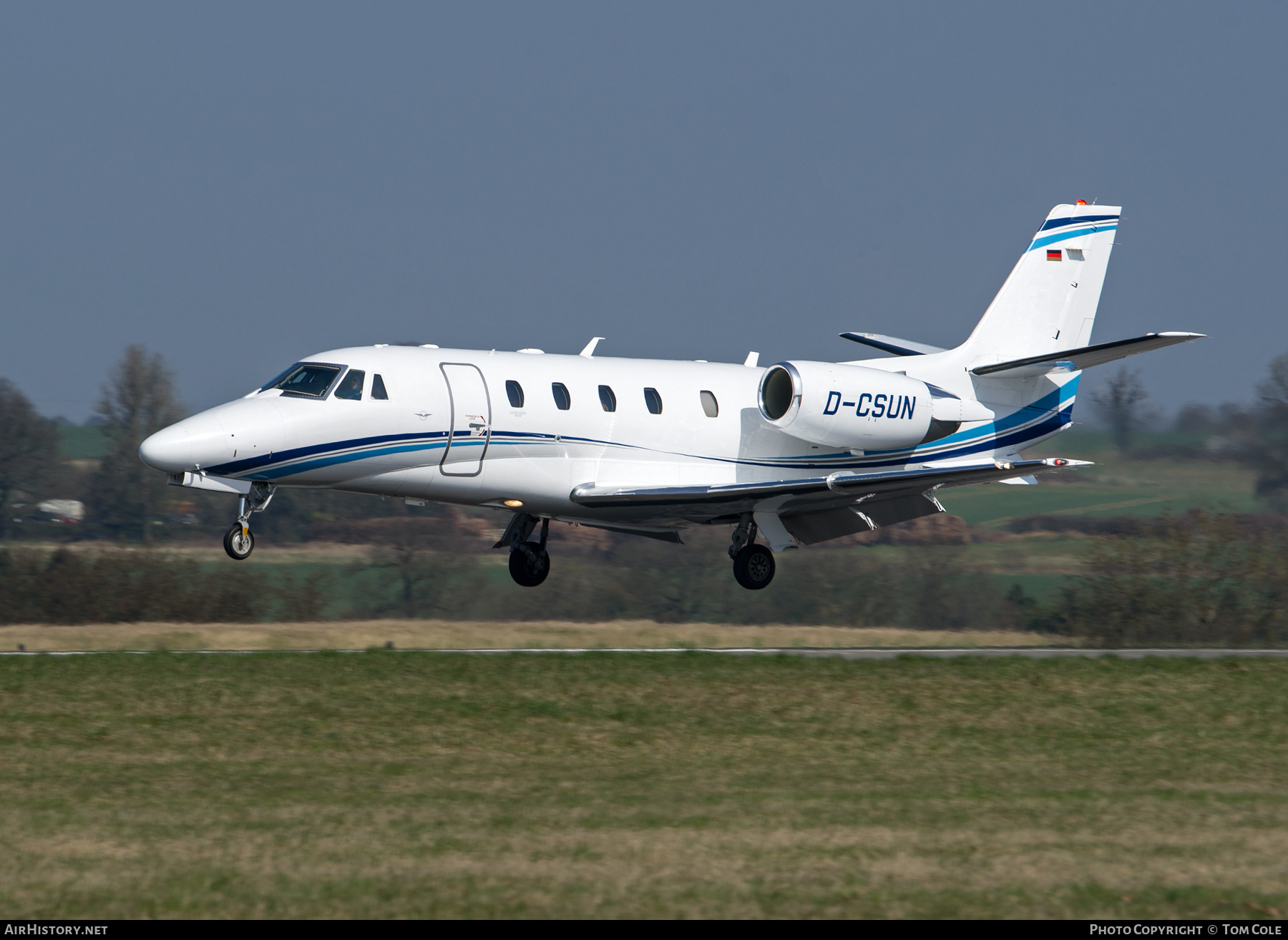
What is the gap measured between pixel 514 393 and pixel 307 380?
Answer: 122 inches

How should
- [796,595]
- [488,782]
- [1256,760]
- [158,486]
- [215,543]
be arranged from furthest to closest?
[158,486] → [215,543] → [796,595] → [1256,760] → [488,782]

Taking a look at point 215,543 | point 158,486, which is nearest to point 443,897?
point 215,543

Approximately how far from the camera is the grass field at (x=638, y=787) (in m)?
9.89

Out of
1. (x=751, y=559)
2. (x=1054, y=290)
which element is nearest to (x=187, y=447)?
(x=751, y=559)

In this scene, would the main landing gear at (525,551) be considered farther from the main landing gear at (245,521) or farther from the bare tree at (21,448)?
the bare tree at (21,448)

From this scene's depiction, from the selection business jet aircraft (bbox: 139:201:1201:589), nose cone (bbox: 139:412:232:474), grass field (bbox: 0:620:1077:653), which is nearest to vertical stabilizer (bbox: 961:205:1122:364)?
business jet aircraft (bbox: 139:201:1201:589)

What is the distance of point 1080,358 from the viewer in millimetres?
23125

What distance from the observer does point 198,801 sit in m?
12.5

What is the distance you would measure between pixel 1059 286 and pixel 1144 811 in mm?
16051

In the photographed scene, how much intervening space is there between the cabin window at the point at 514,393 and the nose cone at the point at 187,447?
428cm

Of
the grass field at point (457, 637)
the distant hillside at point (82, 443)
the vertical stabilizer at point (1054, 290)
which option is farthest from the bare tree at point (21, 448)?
the vertical stabilizer at point (1054, 290)

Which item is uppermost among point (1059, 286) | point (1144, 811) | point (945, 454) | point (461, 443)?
point (1059, 286)

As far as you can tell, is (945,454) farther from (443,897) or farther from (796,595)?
(443,897)

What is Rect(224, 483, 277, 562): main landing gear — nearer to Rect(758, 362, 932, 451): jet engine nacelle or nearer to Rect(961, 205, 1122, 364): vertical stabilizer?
Rect(758, 362, 932, 451): jet engine nacelle
